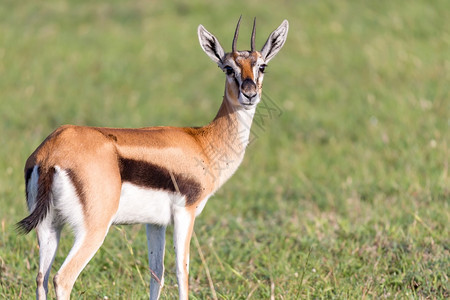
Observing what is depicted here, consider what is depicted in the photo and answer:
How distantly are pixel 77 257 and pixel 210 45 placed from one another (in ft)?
6.50

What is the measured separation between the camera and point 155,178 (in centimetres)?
434

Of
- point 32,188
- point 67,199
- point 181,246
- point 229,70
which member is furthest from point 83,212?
point 229,70

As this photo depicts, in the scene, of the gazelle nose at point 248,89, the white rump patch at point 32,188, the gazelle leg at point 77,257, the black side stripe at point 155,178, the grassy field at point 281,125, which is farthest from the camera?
the grassy field at point 281,125

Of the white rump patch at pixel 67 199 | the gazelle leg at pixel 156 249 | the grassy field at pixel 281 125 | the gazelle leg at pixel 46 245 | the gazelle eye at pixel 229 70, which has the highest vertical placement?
the gazelle eye at pixel 229 70

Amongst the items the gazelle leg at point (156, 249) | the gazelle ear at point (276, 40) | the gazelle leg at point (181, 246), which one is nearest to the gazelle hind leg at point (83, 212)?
the gazelle leg at point (181, 246)

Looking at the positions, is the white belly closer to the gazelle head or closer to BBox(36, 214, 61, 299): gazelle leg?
BBox(36, 214, 61, 299): gazelle leg

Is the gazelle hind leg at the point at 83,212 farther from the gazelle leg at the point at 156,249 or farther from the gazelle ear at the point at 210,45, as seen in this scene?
the gazelle ear at the point at 210,45

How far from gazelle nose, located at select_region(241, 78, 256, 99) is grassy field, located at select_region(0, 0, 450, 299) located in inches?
45.4

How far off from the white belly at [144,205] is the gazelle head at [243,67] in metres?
0.84

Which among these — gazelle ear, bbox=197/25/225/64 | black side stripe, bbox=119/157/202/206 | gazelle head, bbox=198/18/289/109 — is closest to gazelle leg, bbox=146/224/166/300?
black side stripe, bbox=119/157/202/206

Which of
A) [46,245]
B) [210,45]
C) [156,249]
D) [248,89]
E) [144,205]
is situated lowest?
[156,249]

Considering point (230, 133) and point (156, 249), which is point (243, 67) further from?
point (156, 249)

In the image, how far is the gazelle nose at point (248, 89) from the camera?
185 inches

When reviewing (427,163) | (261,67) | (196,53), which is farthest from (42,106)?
(261,67)
